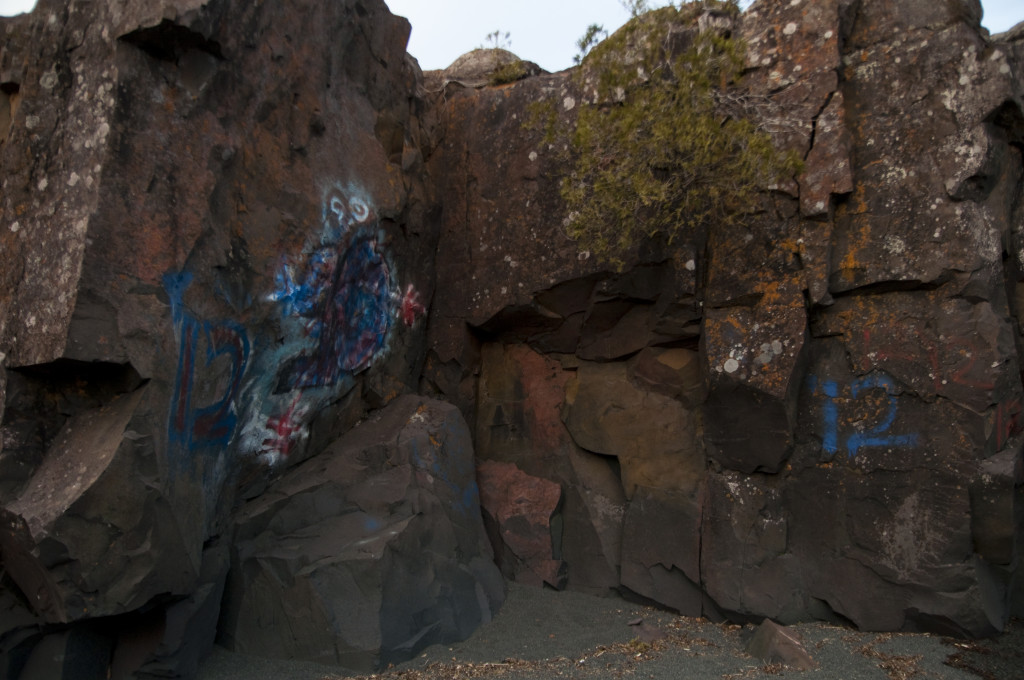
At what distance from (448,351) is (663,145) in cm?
227

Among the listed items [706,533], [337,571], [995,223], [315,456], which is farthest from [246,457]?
[995,223]

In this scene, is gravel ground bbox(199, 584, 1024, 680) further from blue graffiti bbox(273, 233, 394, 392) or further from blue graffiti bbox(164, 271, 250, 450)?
blue graffiti bbox(273, 233, 394, 392)

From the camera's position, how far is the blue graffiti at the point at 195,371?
384 cm

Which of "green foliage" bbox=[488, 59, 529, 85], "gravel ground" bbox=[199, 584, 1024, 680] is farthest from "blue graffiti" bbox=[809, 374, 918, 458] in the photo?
"green foliage" bbox=[488, 59, 529, 85]

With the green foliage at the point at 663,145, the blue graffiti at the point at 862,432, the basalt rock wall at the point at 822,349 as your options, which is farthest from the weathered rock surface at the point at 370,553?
the blue graffiti at the point at 862,432

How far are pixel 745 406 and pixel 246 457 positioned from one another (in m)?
3.16

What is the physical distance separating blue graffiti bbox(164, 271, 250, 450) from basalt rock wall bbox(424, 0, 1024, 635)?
2.12 metres

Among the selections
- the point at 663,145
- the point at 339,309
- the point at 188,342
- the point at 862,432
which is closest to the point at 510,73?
the point at 663,145

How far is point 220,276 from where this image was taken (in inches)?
162

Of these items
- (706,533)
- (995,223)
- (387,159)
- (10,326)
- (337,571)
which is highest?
(387,159)

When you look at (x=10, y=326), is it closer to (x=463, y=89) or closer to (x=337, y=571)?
(x=337, y=571)

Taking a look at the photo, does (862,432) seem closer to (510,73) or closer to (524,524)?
(524,524)

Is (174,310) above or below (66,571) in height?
above

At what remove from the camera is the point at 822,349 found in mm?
4840
